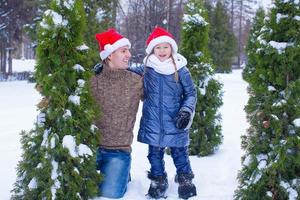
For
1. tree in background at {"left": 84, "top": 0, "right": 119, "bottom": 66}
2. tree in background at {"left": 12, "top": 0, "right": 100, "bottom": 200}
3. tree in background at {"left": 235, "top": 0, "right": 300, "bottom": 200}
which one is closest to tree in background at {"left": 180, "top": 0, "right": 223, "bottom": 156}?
tree in background at {"left": 235, "top": 0, "right": 300, "bottom": 200}

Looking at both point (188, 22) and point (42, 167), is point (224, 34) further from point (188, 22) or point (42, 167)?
point (42, 167)

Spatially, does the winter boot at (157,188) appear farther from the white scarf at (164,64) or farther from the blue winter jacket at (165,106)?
the white scarf at (164,64)

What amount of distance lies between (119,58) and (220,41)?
29127 mm

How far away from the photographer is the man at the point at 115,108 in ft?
15.1

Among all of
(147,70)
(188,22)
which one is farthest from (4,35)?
(147,70)

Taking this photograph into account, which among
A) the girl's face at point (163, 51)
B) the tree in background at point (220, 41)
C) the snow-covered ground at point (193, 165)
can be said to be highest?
the tree in background at point (220, 41)

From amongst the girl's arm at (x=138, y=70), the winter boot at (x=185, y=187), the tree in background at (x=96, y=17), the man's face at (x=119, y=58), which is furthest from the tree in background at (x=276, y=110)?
the tree in background at (x=96, y=17)

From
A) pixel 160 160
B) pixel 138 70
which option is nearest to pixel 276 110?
pixel 160 160

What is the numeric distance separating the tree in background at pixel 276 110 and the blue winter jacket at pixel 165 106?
821mm

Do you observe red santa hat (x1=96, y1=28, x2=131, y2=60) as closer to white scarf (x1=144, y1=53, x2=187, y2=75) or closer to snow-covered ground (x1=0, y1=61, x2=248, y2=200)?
white scarf (x1=144, y1=53, x2=187, y2=75)

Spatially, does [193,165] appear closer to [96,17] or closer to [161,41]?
[161,41]

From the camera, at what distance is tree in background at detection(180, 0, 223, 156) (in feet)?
21.7

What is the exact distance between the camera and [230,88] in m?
19.2

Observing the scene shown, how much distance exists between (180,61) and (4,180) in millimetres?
2735
